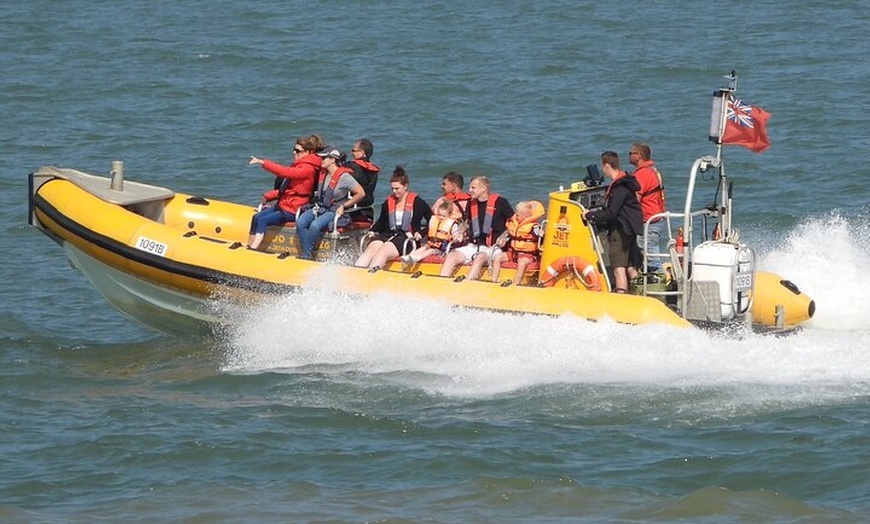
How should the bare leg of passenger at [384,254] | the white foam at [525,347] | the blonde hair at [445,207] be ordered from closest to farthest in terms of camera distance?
the white foam at [525,347] → the blonde hair at [445,207] → the bare leg of passenger at [384,254]

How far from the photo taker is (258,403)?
447 inches

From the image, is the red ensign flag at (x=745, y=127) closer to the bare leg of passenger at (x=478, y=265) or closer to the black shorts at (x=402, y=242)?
the bare leg of passenger at (x=478, y=265)

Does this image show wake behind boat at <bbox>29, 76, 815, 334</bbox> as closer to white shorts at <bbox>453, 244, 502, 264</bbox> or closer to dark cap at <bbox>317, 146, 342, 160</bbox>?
white shorts at <bbox>453, 244, 502, 264</bbox>

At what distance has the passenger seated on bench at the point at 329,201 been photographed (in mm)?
12820

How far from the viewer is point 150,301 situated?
13016mm

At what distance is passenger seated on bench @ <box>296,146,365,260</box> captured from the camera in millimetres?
12820

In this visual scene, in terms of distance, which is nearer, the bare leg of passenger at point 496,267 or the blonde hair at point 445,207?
the bare leg of passenger at point 496,267

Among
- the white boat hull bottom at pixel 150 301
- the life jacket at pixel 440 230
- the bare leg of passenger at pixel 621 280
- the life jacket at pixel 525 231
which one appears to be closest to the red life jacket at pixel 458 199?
the life jacket at pixel 440 230

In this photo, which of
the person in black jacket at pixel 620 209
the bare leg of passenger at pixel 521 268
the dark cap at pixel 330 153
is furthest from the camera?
the dark cap at pixel 330 153

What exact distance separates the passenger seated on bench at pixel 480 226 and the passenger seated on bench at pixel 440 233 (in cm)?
12

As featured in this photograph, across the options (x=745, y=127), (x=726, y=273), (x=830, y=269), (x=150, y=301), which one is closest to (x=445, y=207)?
(x=726, y=273)

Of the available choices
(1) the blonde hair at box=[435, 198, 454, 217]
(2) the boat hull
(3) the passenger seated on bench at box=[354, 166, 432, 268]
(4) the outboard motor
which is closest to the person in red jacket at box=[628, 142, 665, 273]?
(4) the outboard motor

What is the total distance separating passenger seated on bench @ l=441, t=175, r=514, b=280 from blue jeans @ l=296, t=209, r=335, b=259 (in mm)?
1075

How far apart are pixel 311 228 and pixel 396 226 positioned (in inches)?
26.6
